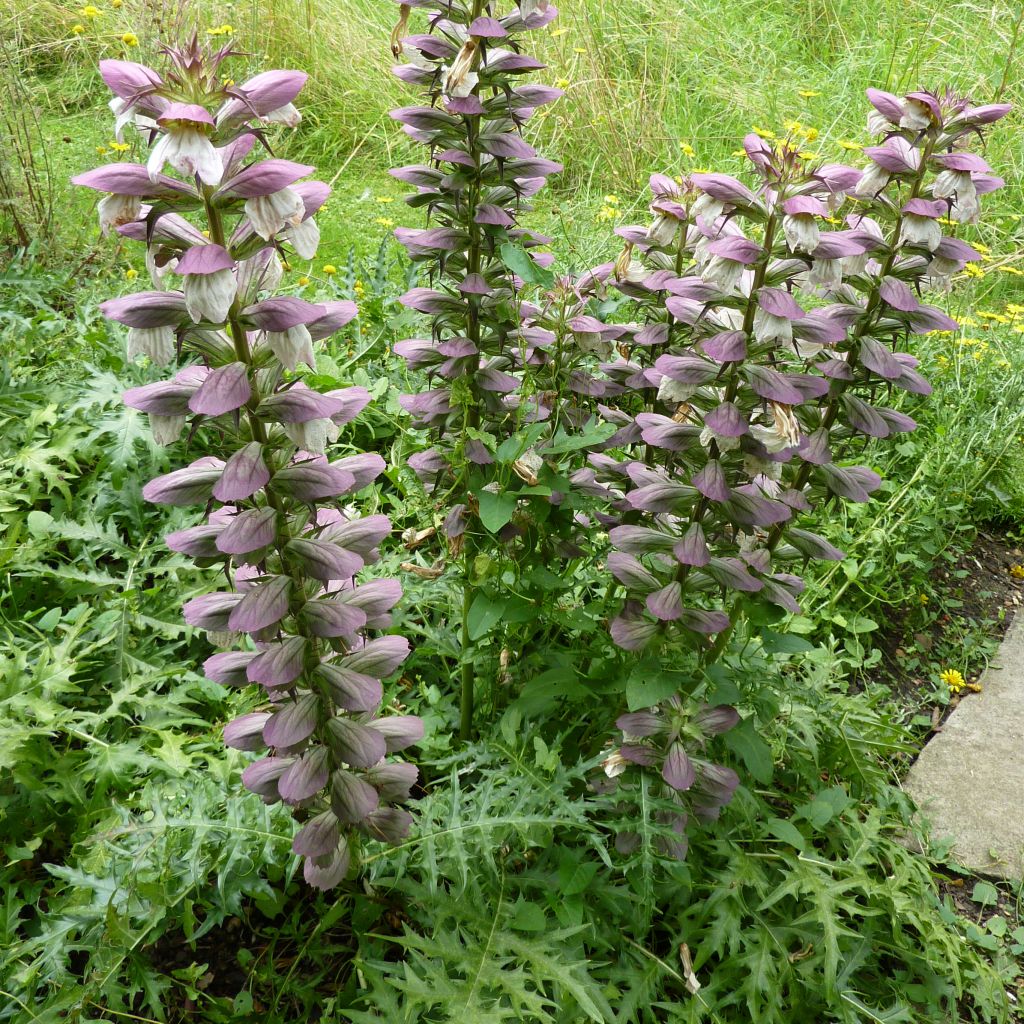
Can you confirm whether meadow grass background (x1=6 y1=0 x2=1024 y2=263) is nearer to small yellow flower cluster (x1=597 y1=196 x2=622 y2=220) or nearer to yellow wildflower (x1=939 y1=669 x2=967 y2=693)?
small yellow flower cluster (x1=597 y1=196 x2=622 y2=220)

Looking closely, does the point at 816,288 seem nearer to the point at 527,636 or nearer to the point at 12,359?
the point at 527,636

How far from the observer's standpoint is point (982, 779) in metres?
2.78

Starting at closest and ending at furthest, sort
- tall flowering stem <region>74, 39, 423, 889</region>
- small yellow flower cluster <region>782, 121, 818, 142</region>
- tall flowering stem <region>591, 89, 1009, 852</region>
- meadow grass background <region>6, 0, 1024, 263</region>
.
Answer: tall flowering stem <region>74, 39, 423, 889</region>
tall flowering stem <region>591, 89, 1009, 852</region>
small yellow flower cluster <region>782, 121, 818, 142</region>
meadow grass background <region>6, 0, 1024, 263</region>

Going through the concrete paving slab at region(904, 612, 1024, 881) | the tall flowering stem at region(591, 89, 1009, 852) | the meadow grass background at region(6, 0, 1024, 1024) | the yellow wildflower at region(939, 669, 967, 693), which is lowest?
the concrete paving slab at region(904, 612, 1024, 881)

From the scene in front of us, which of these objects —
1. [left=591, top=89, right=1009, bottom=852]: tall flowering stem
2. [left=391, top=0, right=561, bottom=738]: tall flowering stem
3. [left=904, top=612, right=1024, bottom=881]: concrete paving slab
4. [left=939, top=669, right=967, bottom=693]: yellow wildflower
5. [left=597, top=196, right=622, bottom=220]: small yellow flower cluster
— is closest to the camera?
[left=591, top=89, right=1009, bottom=852]: tall flowering stem

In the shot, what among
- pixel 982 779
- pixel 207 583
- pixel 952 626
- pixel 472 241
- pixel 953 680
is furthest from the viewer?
pixel 952 626

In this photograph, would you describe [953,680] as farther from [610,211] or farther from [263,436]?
[610,211]

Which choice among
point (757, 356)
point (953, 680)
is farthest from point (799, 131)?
point (953, 680)

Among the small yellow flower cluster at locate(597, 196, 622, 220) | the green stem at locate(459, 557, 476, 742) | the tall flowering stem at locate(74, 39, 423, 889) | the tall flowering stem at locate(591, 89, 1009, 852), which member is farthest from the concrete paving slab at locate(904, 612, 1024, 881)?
the small yellow flower cluster at locate(597, 196, 622, 220)

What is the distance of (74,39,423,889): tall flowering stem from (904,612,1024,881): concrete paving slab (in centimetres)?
178

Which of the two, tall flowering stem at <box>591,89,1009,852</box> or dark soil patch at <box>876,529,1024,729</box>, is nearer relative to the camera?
tall flowering stem at <box>591,89,1009,852</box>

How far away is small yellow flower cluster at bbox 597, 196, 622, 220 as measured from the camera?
4.47m

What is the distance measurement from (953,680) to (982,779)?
358 millimetres

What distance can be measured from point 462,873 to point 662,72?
648cm
